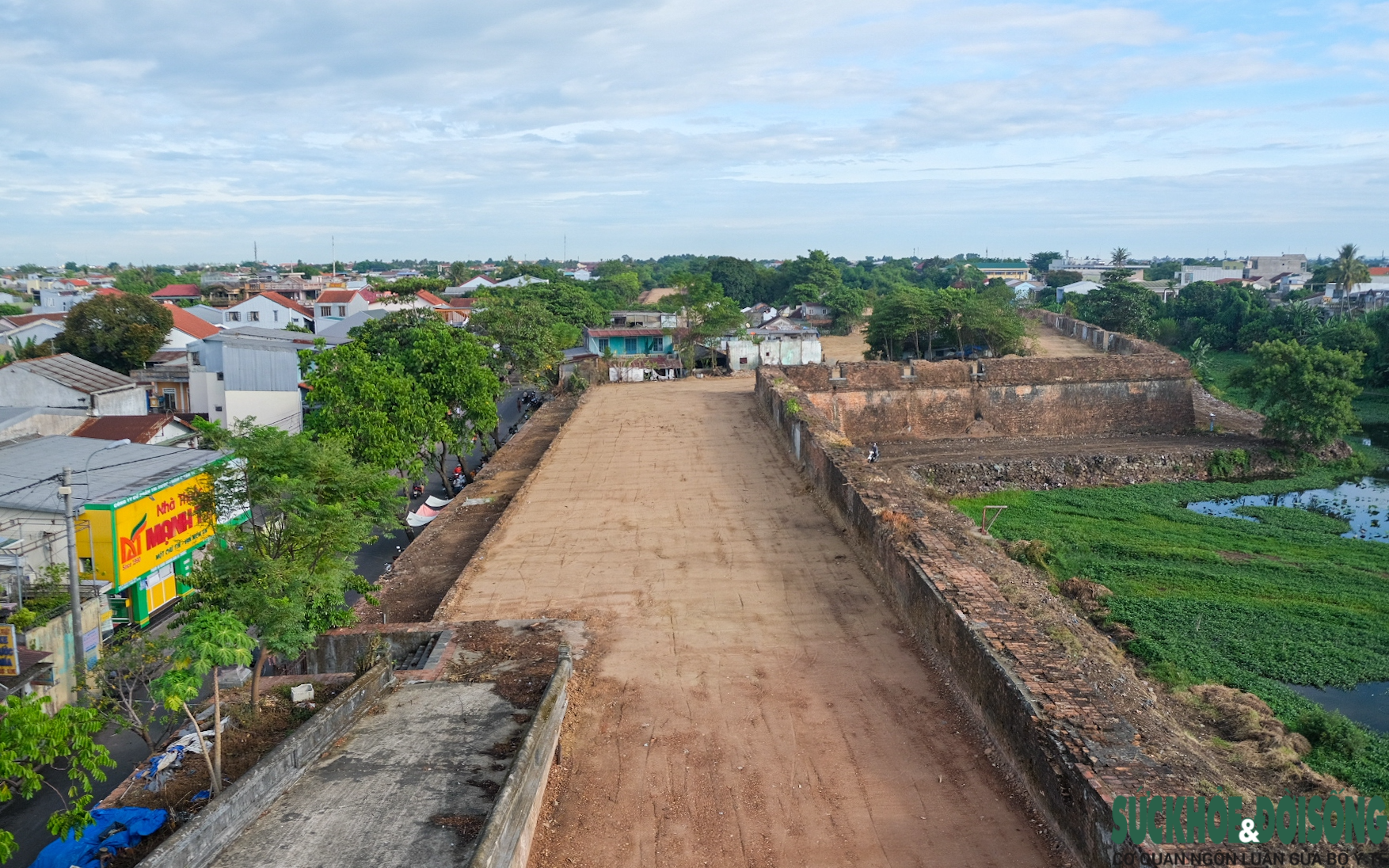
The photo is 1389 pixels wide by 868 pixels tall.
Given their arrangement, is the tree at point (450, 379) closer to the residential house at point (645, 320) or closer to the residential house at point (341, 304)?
the residential house at point (645, 320)

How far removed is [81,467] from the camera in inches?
523

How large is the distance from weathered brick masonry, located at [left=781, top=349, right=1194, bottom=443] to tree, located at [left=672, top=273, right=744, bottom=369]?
747 cm

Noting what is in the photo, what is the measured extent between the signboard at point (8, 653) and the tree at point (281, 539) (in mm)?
3471

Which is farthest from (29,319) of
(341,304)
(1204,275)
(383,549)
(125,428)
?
(1204,275)

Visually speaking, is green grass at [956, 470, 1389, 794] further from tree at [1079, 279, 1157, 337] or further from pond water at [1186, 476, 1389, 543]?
tree at [1079, 279, 1157, 337]

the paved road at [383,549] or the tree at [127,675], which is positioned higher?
the tree at [127,675]

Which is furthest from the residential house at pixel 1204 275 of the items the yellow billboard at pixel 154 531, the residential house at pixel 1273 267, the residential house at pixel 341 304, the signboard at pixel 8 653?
the signboard at pixel 8 653

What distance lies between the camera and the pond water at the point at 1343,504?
59.4 feet

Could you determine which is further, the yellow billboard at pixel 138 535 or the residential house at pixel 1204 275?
the residential house at pixel 1204 275

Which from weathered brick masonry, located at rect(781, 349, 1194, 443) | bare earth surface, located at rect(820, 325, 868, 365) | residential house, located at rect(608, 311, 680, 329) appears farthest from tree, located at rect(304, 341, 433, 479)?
residential house, located at rect(608, 311, 680, 329)

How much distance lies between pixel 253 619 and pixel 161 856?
2058 millimetres

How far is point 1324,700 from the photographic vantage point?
10875mm

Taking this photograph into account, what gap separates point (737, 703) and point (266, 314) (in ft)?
136

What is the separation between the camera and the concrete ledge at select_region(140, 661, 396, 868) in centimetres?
443
